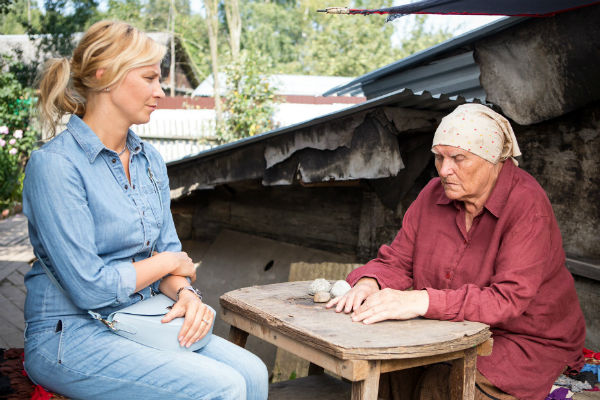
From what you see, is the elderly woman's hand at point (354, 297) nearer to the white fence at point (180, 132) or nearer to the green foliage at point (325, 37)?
Answer: the white fence at point (180, 132)

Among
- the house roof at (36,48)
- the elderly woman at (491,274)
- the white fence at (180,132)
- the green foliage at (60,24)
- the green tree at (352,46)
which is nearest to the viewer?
the elderly woman at (491,274)

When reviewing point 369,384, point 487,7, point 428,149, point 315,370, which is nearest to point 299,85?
point 428,149

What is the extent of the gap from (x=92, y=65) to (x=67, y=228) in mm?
661

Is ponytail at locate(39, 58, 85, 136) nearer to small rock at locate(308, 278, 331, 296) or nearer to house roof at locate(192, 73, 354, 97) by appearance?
small rock at locate(308, 278, 331, 296)

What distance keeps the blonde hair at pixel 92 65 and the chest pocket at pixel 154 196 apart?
1.30 feet

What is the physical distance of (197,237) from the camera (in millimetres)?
6691

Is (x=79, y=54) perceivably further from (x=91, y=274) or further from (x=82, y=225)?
(x=91, y=274)

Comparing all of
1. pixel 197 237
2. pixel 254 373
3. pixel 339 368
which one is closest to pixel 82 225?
pixel 254 373

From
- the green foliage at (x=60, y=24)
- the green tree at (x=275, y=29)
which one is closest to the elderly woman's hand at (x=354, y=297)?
the green foliage at (x=60, y=24)

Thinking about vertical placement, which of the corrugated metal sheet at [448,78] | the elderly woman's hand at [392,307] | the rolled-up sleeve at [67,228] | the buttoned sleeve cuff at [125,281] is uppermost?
the corrugated metal sheet at [448,78]

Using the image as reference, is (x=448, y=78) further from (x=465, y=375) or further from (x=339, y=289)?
(x=465, y=375)

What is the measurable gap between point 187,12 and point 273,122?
28575mm

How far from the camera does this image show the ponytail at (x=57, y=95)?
2.27 metres

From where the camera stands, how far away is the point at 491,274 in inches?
99.7
